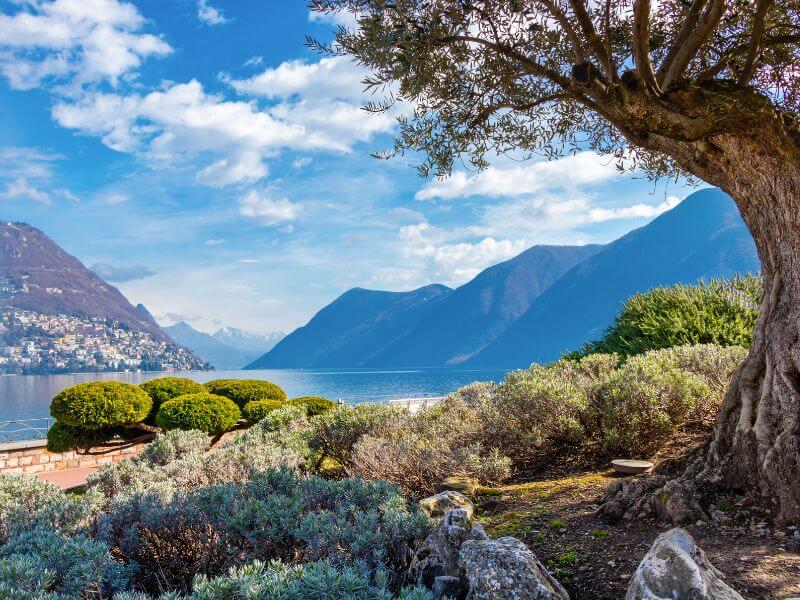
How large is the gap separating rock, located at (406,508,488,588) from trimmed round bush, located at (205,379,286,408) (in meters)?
14.5

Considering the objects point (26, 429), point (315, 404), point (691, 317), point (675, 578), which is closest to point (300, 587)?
point (675, 578)

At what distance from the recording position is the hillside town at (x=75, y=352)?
519 feet

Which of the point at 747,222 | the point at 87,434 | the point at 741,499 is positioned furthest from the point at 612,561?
the point at 87,434

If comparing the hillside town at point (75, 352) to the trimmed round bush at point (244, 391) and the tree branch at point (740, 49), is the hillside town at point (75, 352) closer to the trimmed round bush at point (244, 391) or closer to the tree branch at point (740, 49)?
the trimmed round bush at point (244, 391)

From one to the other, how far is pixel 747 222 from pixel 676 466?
8.17ft

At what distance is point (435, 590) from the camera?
114 inches

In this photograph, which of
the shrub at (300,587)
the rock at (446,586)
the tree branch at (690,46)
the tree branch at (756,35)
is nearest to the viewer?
the shrub at (300,587)

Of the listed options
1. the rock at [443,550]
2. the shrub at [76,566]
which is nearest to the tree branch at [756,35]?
the rock at [443,550]

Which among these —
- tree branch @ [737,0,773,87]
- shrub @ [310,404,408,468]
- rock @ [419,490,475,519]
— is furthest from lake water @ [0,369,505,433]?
tree branch @ [737,0,773,87]

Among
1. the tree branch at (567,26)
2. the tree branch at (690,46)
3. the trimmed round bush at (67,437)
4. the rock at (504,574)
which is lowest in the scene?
the trimmed round bush at (67,437)

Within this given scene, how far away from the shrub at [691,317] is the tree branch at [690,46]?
8.73 metres

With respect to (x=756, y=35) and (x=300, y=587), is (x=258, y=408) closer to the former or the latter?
(x=300, y=587)

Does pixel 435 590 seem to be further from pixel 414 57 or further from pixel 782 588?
pixel 414 57

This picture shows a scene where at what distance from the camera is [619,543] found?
4102mm
